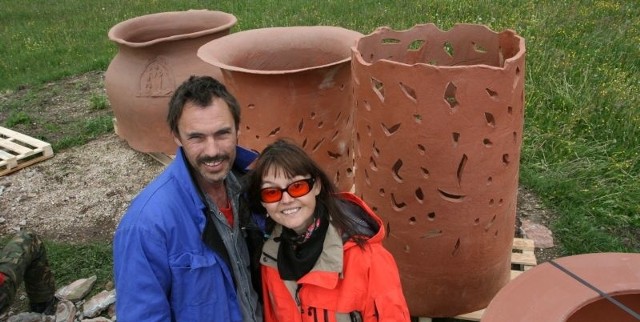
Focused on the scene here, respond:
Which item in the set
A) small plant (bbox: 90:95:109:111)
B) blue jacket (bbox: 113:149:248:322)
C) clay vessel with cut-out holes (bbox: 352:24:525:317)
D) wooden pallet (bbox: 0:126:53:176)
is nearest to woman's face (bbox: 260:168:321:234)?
blue jacket (bbox: 113:149:248:322)

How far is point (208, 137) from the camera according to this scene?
6.30 feet

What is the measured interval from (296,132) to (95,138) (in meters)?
3.02

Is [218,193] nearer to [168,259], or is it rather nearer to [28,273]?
[168,259]

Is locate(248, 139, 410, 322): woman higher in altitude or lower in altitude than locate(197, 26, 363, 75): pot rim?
lower

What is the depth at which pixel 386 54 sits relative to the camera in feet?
9.53

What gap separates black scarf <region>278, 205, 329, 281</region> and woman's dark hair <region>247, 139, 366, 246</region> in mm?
41

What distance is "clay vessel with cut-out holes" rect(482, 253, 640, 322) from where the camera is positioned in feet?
5.53

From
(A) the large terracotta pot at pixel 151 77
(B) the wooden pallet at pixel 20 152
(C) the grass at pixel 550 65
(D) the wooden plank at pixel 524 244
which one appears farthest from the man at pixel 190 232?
(B) the wooden pallet at pixel 20 152

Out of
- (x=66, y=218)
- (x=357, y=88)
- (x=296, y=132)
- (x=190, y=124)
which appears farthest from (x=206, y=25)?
(x=190, y=124)

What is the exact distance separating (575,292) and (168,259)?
1.25m

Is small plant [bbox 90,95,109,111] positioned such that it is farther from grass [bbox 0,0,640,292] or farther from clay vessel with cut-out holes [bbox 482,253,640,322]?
clay vessel with cut-out holes [bbox 482,253,640,322]

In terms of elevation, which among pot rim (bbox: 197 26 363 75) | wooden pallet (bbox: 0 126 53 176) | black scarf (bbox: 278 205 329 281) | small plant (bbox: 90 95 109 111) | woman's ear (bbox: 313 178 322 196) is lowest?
wooden pallet (bbox: 0 126 53 176)

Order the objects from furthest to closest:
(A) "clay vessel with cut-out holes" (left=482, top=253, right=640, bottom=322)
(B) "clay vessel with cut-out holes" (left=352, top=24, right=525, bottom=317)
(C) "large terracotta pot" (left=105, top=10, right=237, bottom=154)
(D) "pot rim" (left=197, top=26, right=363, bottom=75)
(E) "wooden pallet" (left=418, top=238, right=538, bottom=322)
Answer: (C) "large terracotta pot" (left=105, top=10, right=237, bottom=154)
(D) "pot rim" (left=197, top=26, right=363, bottom=75)
(E) "wooden pallet" (left=418, top=238, right=538, bottom=322)
(B) "clay vessel with cut-out holes" (left=352, top=24, right=525, bottom=317)
(A) "clay vessel with cut-out holes" (left=482, top=253, right=640, bottom=322)

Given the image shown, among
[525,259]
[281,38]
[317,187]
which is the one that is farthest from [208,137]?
[525,259]
